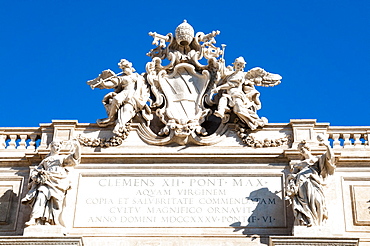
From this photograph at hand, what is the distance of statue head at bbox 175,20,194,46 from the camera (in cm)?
2212

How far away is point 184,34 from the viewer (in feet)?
72.6

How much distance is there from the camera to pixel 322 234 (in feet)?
61.5

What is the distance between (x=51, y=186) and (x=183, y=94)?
3.78 m

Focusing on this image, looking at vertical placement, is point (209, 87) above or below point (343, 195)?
above

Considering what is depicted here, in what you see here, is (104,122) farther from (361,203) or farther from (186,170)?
(361,203)

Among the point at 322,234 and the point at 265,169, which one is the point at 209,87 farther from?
the point at 322,234

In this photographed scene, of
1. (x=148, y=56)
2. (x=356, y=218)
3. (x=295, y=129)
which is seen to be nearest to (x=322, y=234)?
(x=356, y=218)

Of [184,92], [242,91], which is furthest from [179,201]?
[242,91]

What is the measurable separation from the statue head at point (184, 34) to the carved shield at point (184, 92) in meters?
0.61

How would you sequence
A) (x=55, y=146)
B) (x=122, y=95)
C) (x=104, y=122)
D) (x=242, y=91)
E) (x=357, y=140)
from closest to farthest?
(x=55, y=146)
(x=357, y=140)
(x=104, y=122)
(x=122, y=95)
(x=242, y=91)

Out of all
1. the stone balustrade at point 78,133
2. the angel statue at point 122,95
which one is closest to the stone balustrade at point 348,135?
the stone balustrade at point 78,133

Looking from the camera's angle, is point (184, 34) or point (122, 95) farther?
point (184, 34)

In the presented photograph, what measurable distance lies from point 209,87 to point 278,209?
11.4 ft

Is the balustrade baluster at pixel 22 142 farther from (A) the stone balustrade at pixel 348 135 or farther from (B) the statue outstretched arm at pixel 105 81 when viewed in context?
(A) the stone balustrade at pixel 348 135
